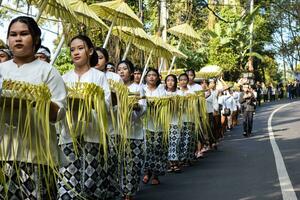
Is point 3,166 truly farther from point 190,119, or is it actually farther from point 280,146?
point 280,146

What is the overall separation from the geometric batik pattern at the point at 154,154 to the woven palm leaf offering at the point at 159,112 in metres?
0.10

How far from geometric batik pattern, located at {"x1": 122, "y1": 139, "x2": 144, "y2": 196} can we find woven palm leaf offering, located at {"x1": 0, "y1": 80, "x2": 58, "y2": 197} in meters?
2.53

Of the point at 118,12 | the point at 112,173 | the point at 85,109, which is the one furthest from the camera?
the point at 118,12

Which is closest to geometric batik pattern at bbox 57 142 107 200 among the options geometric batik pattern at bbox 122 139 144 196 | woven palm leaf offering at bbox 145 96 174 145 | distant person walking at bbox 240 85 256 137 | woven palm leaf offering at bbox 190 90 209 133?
geometric batik pattern at bbox 122 139 144 196

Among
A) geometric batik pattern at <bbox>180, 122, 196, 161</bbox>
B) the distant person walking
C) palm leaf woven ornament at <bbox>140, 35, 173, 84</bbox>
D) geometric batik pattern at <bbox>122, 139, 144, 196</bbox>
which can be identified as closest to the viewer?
geometric batik pattern at <bbox>122, 139, 144, 196</bbox>

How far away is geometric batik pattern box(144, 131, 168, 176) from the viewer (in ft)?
25.5

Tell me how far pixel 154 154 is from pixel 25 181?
443 cm

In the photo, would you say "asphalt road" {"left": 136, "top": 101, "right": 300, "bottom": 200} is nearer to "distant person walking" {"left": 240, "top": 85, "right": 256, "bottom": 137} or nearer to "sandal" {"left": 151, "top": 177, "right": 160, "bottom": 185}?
"sandal" {"left": 151, "top": 177, "right": 160, "bottom": 185}

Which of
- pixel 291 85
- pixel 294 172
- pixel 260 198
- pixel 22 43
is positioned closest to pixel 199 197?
pixel 260 198

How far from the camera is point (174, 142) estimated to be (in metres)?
9.16

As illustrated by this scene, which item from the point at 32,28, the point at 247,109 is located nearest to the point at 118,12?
the point at 32,28

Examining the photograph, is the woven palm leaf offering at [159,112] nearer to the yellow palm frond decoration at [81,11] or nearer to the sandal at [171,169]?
the sandal at [171,169]

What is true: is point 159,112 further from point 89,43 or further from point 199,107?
point 89,43

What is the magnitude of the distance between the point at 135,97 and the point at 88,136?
3.83 feet
